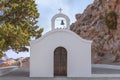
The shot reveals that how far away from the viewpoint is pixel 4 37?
22.5 meters

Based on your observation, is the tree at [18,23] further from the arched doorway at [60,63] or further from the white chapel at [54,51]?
the arched doorway at [60,63]

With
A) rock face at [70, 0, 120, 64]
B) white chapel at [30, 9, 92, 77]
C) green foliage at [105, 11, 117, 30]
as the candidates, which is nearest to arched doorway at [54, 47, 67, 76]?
white chapel at [30, 9, 92, 77]

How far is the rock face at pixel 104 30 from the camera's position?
39375mm

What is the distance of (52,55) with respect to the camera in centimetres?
2070

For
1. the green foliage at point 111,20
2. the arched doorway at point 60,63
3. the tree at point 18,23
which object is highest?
the green foliage at point 111,20

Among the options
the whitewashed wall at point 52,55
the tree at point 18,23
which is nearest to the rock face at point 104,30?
the tree at point 18,23

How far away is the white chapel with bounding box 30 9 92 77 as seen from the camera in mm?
20672

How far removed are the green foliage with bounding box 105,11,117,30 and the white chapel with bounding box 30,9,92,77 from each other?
20833 millimetres

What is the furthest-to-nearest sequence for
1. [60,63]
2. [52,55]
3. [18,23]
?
[18,23]
[60,63]
[52,55]

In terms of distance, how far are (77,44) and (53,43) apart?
192 cm

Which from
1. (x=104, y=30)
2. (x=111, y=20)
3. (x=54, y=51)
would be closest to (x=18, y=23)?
(x=54, y=51)

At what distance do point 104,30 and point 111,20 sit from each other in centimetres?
382

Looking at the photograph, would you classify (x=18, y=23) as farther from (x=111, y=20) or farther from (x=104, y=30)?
(x=104, y=30)

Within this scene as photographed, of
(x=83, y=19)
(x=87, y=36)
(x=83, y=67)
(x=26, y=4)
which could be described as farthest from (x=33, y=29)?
(x=83, y=19)
